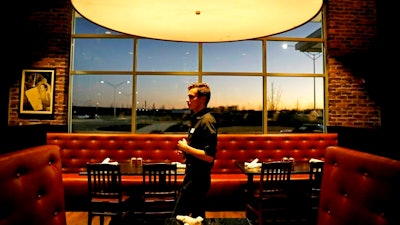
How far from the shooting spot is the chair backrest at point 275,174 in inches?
140

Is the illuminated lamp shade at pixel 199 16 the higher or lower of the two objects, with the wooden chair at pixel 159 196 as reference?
higher

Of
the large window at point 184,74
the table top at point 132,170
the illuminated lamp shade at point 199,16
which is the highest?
the large window at point 184,74

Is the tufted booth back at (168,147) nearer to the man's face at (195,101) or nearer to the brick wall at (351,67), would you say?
the brick wall at (351,67)

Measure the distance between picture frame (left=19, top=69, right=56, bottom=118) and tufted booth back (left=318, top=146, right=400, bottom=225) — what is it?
5210 mm

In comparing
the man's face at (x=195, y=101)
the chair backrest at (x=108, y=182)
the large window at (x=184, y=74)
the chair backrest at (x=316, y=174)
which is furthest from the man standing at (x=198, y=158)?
the large window at (x=184, y=74)

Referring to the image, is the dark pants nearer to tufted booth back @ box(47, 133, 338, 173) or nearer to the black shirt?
the black shirt

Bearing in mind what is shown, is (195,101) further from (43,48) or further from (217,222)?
(43,48)

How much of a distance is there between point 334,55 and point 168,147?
12.2 ft

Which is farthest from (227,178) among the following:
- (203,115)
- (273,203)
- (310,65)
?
(310,65)

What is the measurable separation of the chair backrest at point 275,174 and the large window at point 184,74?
2219mm

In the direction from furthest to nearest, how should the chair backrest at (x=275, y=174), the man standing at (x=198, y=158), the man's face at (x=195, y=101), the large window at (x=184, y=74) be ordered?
the large window at (x=184, y=74)
the chair backrest at (x=275, y=174)
the man's face at (x=195, y=101)
the man standing at (x=198, y=158)

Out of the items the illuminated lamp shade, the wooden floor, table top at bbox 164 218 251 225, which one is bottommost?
the wooden floor

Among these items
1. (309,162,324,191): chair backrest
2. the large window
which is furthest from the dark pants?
the large window

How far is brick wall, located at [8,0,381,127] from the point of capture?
215 inches
